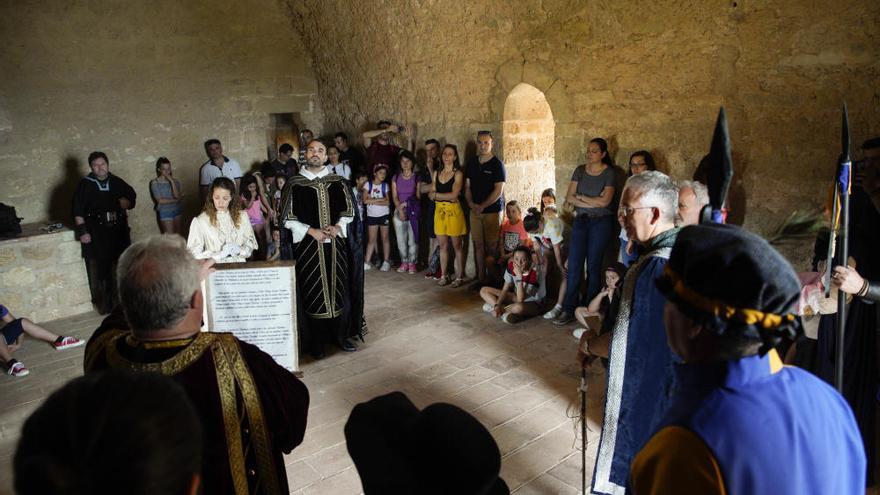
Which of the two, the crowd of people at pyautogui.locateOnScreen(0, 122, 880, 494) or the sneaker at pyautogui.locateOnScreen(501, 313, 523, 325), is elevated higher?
the crowd of people at pyautogui.locateOnScreen(0, 122, 880, 494)

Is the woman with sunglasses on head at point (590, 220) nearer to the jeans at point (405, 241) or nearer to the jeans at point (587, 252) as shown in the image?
the jeans at point (587, 252)

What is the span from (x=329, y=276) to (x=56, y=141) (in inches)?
220

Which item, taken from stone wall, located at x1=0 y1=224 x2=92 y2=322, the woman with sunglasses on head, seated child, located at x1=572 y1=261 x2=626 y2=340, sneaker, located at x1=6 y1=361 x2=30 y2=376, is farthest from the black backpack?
seated child, located at x1=572 y1=261 x2=626 y2=340

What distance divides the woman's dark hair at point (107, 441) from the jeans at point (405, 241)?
730cm

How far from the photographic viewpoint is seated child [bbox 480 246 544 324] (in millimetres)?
6312

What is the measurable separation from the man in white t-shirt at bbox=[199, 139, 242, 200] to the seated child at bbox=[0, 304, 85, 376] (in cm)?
330

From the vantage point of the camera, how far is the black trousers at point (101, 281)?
23.7 feet

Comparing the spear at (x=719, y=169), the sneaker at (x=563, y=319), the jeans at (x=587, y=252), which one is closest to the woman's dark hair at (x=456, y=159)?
the jeans at (x=587, y=252)

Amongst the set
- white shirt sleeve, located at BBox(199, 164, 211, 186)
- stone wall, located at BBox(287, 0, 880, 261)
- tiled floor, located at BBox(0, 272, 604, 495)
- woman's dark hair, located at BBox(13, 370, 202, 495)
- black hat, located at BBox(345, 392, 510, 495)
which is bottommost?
tiled floor, located at BBox(0, 272, 604, 495)

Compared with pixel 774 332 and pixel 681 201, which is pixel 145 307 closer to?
pixel 774 332

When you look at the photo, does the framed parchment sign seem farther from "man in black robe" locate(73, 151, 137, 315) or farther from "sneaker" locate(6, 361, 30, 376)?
"man in black robe" locate(73, 151, 137, 315)

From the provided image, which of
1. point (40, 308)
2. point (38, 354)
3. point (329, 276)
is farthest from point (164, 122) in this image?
point (329, 276)

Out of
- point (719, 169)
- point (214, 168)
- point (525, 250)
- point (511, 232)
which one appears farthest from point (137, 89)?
point (719, 169)

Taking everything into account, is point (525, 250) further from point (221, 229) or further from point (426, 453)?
point (426, 453)
